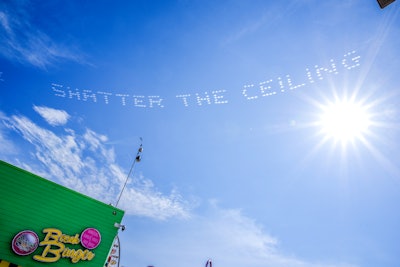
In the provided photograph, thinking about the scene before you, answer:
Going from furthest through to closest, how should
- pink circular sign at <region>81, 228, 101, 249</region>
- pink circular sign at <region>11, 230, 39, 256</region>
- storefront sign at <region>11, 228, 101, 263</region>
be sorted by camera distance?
pink circular sign at <region>81, 228, 101, 249</region> → storefront sign at <region>11, 228, 101, 263</region> → pink circular sign at <region>11, 230, 39, 256</region>

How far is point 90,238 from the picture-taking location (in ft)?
48.5

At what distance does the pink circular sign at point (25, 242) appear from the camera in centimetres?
1262

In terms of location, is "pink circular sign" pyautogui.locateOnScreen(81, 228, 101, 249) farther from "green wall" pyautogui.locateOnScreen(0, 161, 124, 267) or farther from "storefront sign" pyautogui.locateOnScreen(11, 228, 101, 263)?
"green wall" pyautogui.locateOnScreen(0, 161, 124, 267)

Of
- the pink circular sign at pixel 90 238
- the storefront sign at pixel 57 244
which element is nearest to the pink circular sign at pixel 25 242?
the storefront sign at pixel 57 244

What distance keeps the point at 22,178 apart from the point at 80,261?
19.4ft

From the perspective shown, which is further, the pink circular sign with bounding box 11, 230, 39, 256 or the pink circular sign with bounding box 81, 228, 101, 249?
the pink circular sign with bounding box 81, 228, 101, 249

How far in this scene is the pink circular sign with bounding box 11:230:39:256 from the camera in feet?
41.4

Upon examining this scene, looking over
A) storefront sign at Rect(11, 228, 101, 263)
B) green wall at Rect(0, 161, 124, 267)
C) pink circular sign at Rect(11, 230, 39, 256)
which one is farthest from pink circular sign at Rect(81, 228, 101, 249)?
pink circular sign at Rect(11, 230, 39, 256)

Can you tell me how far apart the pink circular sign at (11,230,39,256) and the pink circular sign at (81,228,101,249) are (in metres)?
2.38

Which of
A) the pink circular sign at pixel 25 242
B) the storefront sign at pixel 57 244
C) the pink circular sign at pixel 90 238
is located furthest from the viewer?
the pink circular sign at pixel 90 238

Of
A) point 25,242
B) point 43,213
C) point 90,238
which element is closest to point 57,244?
point 25,242

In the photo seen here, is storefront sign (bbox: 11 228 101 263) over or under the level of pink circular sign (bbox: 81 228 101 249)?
under

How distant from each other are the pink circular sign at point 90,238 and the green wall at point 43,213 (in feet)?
0.72

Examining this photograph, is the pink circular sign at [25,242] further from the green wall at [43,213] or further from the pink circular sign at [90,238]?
the pink circular sign at [90,238]
